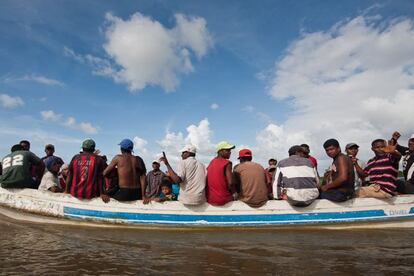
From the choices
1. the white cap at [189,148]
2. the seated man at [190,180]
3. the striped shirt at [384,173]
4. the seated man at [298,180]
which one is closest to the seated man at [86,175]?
the seated man at [190,180]

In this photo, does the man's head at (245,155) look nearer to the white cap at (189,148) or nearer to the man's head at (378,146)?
the white cap at (189,148)

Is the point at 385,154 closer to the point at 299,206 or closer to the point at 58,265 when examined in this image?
the point at 299,206

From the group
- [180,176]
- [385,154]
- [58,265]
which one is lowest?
[58,265]

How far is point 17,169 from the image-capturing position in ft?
27.0

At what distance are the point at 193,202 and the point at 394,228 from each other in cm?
410

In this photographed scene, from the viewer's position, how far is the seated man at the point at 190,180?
7.13 m

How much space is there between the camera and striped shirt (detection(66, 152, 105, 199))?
7.50 meters

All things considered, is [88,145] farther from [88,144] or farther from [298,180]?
[298,180]

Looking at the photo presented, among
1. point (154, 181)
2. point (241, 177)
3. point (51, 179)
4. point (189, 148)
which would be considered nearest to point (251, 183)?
point (241, 177)

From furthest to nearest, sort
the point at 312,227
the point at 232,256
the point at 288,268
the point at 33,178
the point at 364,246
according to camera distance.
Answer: the point at 33,178, the point at 312,227, the point at 364,246, the point at 232,256, the point at 288,268

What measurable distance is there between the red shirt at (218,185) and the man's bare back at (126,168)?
162cm

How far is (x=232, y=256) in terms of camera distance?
197 inches

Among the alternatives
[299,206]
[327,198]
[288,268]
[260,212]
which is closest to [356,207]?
[327,198]

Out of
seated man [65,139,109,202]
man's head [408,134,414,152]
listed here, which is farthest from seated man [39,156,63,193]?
man's head [408,134,414,152]
